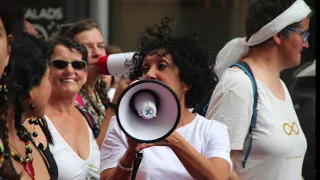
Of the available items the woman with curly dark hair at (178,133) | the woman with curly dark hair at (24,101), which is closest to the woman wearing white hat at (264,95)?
the woman with curly dark hair at (178,133)

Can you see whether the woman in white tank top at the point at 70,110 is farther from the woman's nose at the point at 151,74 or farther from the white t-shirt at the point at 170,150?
the woman's nose at the point at 151,74

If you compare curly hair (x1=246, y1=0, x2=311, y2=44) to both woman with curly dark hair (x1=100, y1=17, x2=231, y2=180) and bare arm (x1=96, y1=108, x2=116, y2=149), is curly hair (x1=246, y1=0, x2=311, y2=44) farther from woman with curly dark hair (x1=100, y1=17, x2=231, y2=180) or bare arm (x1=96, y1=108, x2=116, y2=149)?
bare arm (x1=96, y1=108, x2=116, y2=149)

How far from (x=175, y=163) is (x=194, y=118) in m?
0.32

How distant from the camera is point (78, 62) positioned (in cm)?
493

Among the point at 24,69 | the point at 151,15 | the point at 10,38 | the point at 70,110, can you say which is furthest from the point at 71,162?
the point at 151,15

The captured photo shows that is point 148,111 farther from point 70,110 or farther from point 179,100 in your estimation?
point 70,110

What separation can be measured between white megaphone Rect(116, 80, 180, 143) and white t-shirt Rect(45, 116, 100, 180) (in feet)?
2.83

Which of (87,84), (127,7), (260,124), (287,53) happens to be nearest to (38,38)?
(260,124)

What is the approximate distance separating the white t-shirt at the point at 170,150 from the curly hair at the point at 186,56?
18 cm

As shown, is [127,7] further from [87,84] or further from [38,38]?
[38,38]

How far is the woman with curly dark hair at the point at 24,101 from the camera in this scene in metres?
3.04

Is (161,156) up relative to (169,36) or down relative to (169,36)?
down

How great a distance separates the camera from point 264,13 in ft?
15.1

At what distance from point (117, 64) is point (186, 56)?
831 millimetres
